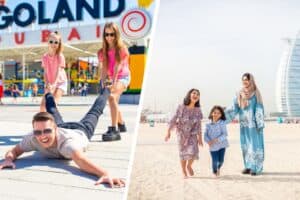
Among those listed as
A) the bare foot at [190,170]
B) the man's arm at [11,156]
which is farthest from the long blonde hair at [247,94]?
the man's arm at [11,156]

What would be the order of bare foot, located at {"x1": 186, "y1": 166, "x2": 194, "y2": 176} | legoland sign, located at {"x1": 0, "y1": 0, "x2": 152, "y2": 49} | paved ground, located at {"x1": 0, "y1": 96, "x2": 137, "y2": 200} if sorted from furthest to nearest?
bare foot, located at {"x1": 186, "y1": 166, "x2": 194, "y2": 176}
legoland sign, located at {"x1": 0, "y1": 0, "x2": 152, "y2": 49}
paved ground, located at {"x1": 0, "y1": 96, "x2": 137, "y2": 200}

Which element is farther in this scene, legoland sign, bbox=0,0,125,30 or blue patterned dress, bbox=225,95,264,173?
blue patterned dress, bbox=225,95,264,173

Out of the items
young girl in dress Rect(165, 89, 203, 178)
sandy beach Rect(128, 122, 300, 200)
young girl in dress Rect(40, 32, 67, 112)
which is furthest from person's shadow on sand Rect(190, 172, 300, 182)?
young girl in dress Rect(40, 32, 67, 112)

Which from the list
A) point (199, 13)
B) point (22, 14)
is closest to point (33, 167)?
point (22, 14)

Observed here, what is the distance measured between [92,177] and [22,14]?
0.76m

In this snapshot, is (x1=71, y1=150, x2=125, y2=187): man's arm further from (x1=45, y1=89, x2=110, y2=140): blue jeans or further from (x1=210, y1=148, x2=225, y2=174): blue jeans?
(x1=210, y1=148, x2=225, y2=174): blue jeans

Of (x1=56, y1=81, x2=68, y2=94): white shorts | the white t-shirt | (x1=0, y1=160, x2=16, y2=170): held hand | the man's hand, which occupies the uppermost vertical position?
(x1=56, y1=81, x2=68, y2=94): white shorts

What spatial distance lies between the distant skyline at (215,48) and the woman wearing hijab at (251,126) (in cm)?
4

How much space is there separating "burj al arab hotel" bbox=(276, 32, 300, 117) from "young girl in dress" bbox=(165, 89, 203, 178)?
1.12ft

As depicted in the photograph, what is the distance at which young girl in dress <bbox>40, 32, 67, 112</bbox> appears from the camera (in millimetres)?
1604

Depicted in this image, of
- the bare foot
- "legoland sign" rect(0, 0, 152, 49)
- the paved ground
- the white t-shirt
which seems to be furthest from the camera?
the bare foot

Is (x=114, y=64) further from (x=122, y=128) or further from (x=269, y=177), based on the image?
(x=269, y=177)

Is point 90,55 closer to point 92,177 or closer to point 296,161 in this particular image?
point 92,177

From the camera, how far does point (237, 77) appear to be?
1576 millimetres
